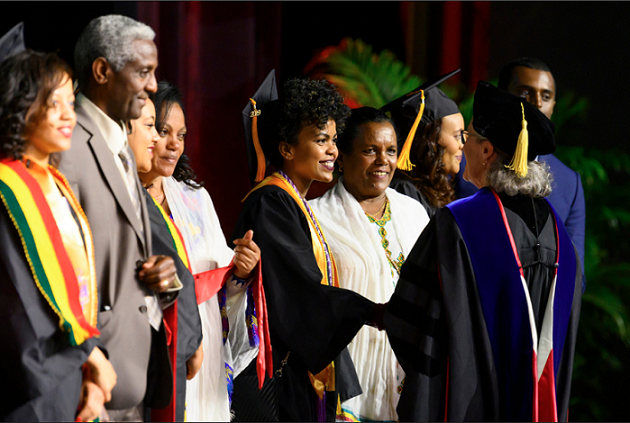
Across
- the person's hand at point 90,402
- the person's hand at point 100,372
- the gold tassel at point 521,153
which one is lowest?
the person's hand at point 90,402

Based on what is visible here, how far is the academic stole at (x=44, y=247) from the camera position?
153 centimetres

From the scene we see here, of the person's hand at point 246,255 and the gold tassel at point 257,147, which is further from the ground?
the gold tassel at point 257,147

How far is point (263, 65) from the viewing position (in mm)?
5180

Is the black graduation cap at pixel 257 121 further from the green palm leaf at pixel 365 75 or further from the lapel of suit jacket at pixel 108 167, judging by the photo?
the green palm leaf at pixel 365 75

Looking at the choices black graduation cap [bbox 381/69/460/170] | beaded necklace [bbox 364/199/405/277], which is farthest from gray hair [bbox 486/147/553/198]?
black graduation cap [bbox 381/69/460/170]

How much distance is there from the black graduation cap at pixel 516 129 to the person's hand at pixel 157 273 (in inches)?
A: 50.6

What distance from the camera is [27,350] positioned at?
152 cm

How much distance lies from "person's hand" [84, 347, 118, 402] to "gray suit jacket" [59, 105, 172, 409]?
0.05 meters

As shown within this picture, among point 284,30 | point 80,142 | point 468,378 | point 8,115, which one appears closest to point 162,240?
point 80,142

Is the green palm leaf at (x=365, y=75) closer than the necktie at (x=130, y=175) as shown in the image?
Result: No

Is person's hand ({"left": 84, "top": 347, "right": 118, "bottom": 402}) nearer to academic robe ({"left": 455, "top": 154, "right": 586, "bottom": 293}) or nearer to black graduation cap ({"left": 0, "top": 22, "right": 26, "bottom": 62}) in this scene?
black graduation cap ({"left": 0, "top": 22, "right": 26, "bottom": 62})

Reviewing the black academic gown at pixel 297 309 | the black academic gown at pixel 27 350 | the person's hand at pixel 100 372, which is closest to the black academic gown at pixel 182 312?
the person's hand at pixel 100 372

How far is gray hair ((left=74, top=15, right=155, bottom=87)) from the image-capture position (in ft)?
5.71

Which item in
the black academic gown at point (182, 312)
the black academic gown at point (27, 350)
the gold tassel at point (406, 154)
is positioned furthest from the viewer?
the gold tassel at point (406, 154)
